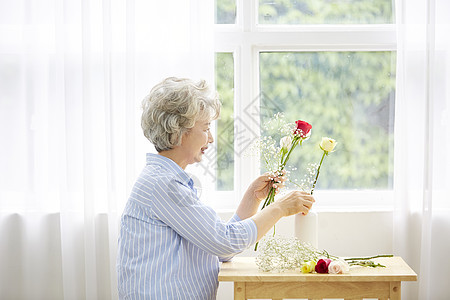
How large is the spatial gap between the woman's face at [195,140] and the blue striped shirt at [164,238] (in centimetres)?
11

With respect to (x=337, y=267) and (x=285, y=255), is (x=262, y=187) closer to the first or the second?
(x=285, y=255)

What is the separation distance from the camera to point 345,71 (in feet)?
10.5

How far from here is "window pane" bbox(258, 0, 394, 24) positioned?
319cm

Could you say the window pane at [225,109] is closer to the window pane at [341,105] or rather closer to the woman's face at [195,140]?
the window pane at [341,105]

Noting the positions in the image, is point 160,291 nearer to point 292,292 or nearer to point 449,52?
point 292,292

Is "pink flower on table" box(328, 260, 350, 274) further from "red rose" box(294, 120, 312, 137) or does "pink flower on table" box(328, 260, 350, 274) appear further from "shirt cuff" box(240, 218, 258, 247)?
"red rose" box(294, 120, 312, 137)

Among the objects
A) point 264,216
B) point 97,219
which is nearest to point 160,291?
point 264,216

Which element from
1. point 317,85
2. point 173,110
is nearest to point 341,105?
point 317,85

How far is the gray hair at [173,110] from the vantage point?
208cm

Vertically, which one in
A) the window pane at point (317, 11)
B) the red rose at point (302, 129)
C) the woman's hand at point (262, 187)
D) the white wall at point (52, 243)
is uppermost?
the window pane at point (317, 11)

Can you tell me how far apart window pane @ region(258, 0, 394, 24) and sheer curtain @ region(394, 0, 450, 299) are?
241 mm

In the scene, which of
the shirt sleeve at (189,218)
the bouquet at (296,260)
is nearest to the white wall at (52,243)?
the bouquet at (296,260)

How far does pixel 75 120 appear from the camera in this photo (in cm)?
302

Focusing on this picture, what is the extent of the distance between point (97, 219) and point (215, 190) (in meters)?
0.63
